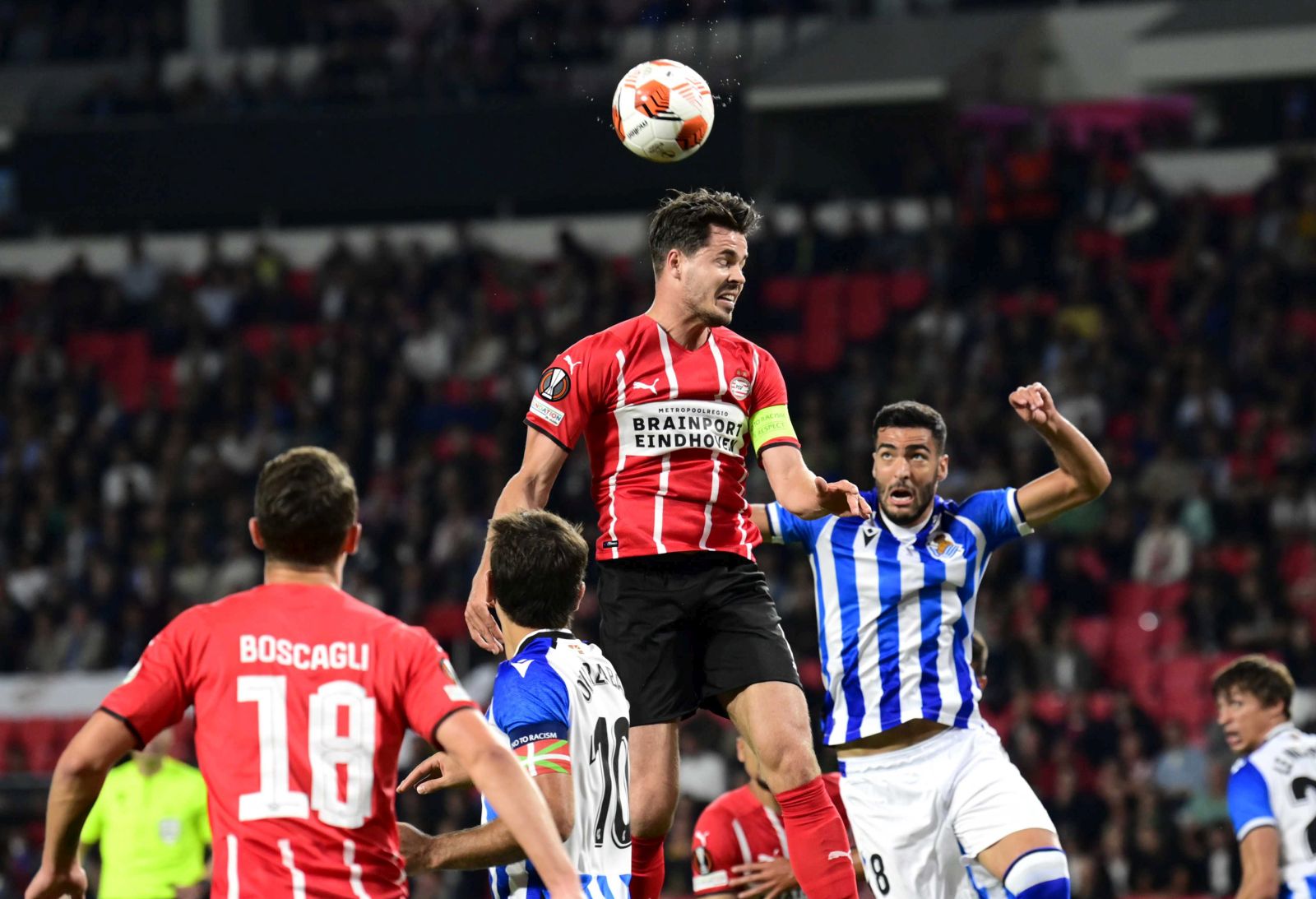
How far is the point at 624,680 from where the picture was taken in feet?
21.3

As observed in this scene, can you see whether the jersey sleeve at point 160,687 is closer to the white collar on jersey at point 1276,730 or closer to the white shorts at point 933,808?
the white shorts at point 933,808

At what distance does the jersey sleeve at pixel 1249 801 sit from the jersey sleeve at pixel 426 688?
4412mm

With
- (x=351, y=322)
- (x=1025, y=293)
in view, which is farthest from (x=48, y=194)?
(x=1025, y=293)

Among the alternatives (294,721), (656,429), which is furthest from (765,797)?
(294,721)

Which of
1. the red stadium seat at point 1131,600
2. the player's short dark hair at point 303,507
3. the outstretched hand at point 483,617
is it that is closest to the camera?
the player's short dark hair at point 303,507

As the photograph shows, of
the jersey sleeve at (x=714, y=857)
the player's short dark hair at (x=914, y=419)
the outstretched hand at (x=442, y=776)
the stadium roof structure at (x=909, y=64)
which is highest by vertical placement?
the stadium roof structure at (x=909, y=64)

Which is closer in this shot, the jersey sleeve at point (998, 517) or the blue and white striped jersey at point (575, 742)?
the blue and white striped jersey at point (575, 742)

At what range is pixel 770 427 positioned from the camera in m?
6.61

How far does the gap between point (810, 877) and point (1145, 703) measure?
8.77 metres

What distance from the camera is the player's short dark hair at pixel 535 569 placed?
5.34 m

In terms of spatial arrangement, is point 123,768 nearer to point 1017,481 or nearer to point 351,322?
point 1017,481

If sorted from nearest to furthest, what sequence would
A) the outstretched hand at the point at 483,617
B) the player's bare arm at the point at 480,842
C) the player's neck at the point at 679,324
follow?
the player's bare arm at the point at 480,842 → the outstretched hand at the point at 483,617 → the player's neck at the point at 679,324

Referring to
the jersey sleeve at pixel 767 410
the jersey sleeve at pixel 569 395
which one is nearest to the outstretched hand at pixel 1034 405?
the jersey sleeve at pixel 767 410

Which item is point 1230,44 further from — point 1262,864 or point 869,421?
point 1262,864
